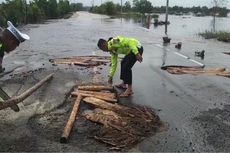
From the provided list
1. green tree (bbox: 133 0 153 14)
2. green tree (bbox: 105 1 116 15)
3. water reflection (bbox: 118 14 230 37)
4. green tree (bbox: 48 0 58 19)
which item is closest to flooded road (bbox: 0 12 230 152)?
water reflection (bbox: 118 14 230 37)

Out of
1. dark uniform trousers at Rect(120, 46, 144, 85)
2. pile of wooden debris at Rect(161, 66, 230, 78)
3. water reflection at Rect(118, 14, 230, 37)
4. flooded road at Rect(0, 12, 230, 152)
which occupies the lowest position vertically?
water reflection at Rect(118, 14, 230, 37)

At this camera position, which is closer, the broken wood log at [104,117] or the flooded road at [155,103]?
the flooded road at [155,103]

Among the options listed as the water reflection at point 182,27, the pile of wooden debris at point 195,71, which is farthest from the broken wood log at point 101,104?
the water reflection at point 182,27

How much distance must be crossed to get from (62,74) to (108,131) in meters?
5.49

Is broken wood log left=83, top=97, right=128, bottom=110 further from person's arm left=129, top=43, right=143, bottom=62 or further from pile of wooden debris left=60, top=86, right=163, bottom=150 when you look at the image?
person's arm left=129, top=43, right=143, bottom=62

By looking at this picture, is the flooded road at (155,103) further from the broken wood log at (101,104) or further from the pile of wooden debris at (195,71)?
the broken wood log at (101,104)

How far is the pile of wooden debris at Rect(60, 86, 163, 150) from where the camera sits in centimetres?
619

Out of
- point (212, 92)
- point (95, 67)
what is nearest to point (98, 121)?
point (212, 92)

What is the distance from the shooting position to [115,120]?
6898 millimetres

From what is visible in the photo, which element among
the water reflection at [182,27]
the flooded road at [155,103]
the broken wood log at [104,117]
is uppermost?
the broken wood log at [104,117]

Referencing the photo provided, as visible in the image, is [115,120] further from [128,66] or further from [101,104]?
[128,66]

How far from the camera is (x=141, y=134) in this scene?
21.2 feet

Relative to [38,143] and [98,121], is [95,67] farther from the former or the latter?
[38,143]

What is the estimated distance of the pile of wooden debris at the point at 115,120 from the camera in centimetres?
619
